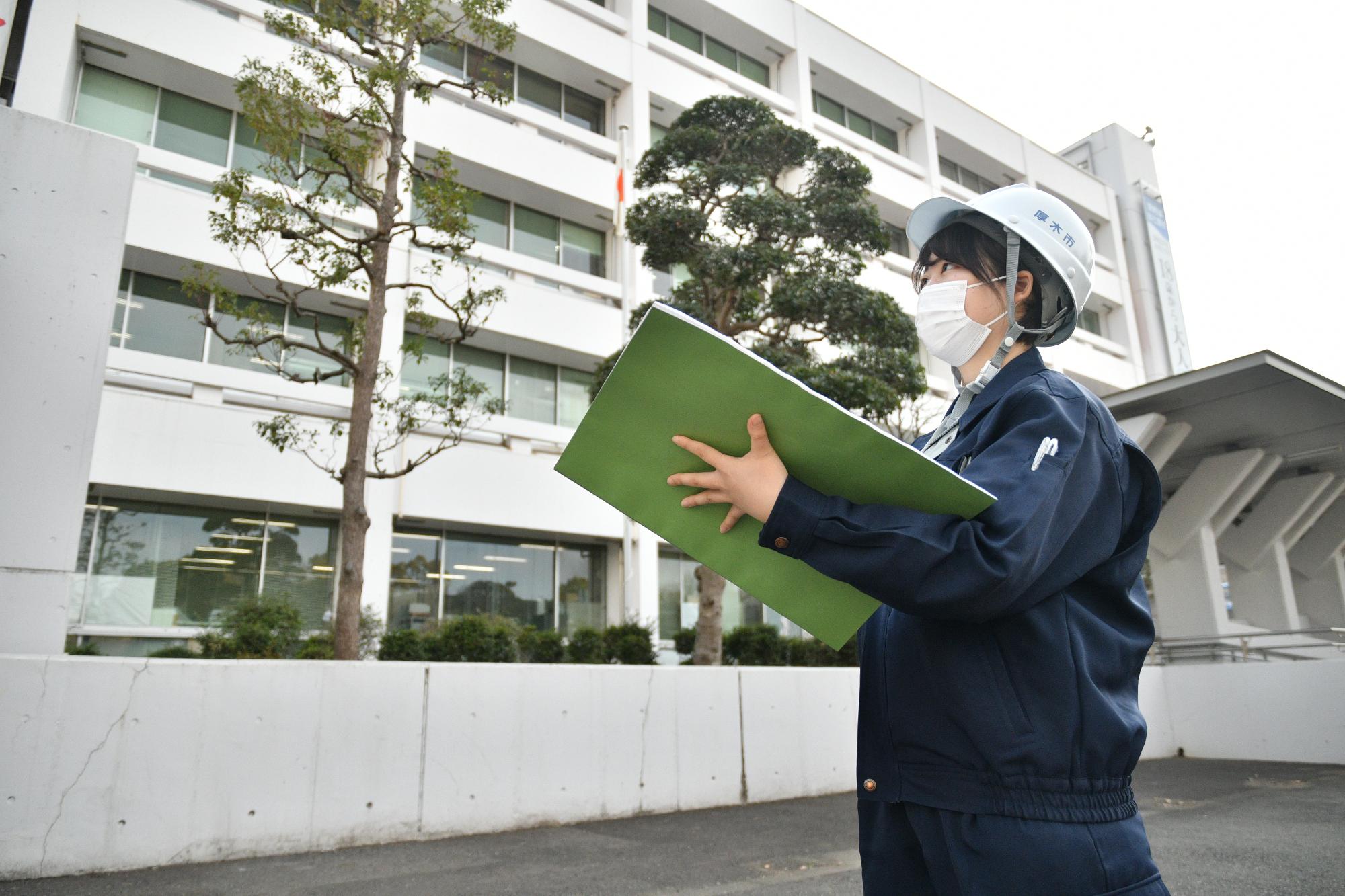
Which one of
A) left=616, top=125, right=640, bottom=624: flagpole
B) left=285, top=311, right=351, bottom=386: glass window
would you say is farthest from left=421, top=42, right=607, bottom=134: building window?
left=285, top=311, right=351, bottom=386: glass window

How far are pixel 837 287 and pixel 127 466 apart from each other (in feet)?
32.6

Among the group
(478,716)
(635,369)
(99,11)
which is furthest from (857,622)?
(99,11)

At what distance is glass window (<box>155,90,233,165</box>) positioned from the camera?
13.8 meters

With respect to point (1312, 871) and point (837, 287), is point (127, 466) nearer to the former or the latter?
point (837, 287)

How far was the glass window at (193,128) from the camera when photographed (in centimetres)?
1383

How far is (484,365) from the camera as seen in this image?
1608 cm

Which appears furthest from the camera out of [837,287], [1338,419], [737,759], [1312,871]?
[1338,419]

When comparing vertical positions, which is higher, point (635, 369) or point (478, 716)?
point (635, 369)

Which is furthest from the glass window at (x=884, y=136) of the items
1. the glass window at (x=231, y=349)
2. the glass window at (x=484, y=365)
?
the glass window at (x=231, y=349)

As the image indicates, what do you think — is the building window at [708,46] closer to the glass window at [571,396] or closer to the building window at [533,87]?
the building window at [533,87]

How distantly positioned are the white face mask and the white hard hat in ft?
0.28

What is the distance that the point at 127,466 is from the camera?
1172cm

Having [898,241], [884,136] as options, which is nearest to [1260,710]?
[898,241]

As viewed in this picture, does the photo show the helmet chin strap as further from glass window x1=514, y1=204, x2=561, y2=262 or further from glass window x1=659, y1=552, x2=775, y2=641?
glass window x1=514, y1=204, x2=561, y2=262
